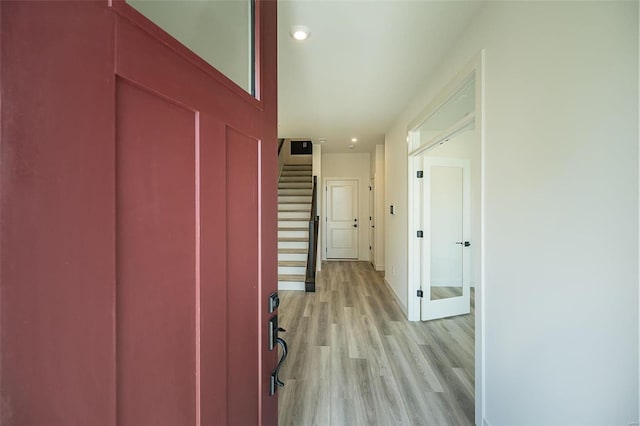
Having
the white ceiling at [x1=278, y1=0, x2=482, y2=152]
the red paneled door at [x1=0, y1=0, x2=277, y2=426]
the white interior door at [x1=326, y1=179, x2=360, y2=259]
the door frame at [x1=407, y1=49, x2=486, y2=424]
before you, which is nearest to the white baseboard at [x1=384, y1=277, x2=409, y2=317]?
the door frame at [x1=407, y1=49, x2=486, y2=424]

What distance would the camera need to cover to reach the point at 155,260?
52 centimetres

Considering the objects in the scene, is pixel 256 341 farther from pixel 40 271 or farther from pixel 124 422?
pixel 40 271

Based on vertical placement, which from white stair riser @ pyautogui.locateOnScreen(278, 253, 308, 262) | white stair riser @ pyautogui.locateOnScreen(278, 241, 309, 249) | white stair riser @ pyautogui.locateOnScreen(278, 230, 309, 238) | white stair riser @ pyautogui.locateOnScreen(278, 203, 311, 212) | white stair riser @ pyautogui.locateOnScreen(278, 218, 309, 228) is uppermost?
white stair riser @ pyautogui.locateOnScreen(278, 203, 311, 212)

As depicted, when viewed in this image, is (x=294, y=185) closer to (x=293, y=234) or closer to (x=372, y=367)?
(x=293, y=234)

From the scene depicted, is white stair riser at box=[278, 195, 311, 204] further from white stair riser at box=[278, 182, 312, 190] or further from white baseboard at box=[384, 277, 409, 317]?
white baseboard at box=[384, 277, 409, 317]

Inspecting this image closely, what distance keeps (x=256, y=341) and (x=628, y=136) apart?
4.60ft

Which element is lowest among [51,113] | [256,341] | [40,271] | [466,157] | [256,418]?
[256,418]

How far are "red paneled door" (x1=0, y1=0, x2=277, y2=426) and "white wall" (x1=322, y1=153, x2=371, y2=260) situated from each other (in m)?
6.48

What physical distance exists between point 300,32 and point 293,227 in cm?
398

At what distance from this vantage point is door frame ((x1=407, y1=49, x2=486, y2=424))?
1.71 m

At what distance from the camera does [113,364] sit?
1.39 ft

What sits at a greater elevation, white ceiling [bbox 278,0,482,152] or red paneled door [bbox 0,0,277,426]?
white ceiling [bbox 278,0,482,152]

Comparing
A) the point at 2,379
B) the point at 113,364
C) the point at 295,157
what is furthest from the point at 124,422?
the point at 295,157

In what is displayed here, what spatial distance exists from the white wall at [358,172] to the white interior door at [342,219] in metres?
0.11
